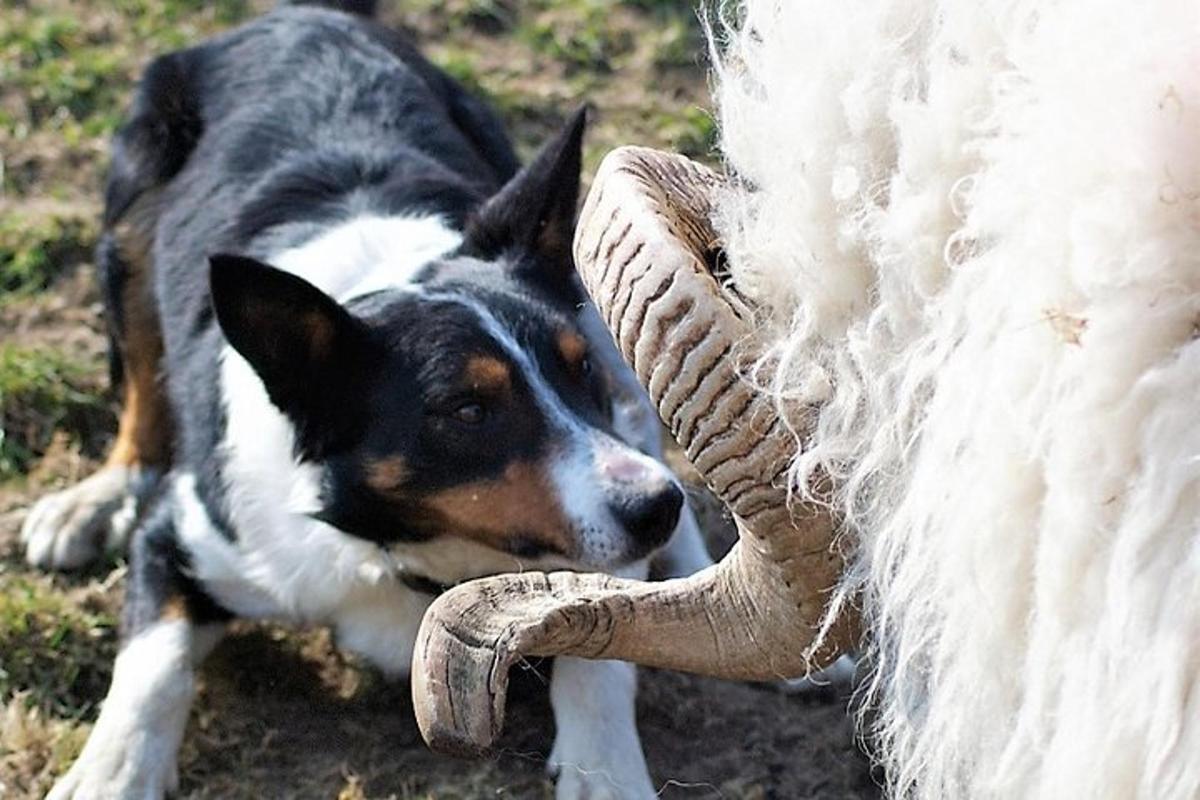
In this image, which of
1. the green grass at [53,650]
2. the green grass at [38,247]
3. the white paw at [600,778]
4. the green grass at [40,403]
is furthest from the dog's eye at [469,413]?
the green grass at [38,247]

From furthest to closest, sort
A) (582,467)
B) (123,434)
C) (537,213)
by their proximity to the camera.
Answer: (123,434)
(537,213)
(582,467)

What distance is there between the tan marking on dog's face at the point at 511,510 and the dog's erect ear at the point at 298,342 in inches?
11.2

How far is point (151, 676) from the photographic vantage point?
341 centimetres

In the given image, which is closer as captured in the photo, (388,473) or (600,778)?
(600,778)

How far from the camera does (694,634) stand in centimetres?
209

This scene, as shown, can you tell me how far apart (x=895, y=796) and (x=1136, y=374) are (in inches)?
25.9

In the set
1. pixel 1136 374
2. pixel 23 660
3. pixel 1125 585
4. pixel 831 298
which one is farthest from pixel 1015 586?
pixel 23 660

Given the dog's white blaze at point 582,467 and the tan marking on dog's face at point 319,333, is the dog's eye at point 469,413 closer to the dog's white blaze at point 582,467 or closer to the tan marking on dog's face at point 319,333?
the dog's white blaze at point 582,467

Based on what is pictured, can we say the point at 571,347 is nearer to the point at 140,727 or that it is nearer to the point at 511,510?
the point at 511,510

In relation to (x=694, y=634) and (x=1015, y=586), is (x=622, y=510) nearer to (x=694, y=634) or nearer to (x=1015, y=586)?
(x=694, y=634)

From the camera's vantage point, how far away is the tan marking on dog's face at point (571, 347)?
347 cm

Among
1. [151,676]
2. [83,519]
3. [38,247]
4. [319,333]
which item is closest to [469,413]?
[319,333]

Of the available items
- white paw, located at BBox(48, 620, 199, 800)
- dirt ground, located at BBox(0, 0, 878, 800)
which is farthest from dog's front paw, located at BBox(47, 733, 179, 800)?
dirt ground, located at BBox(0, 0, 878, 800)

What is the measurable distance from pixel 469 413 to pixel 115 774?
3.10 ft
